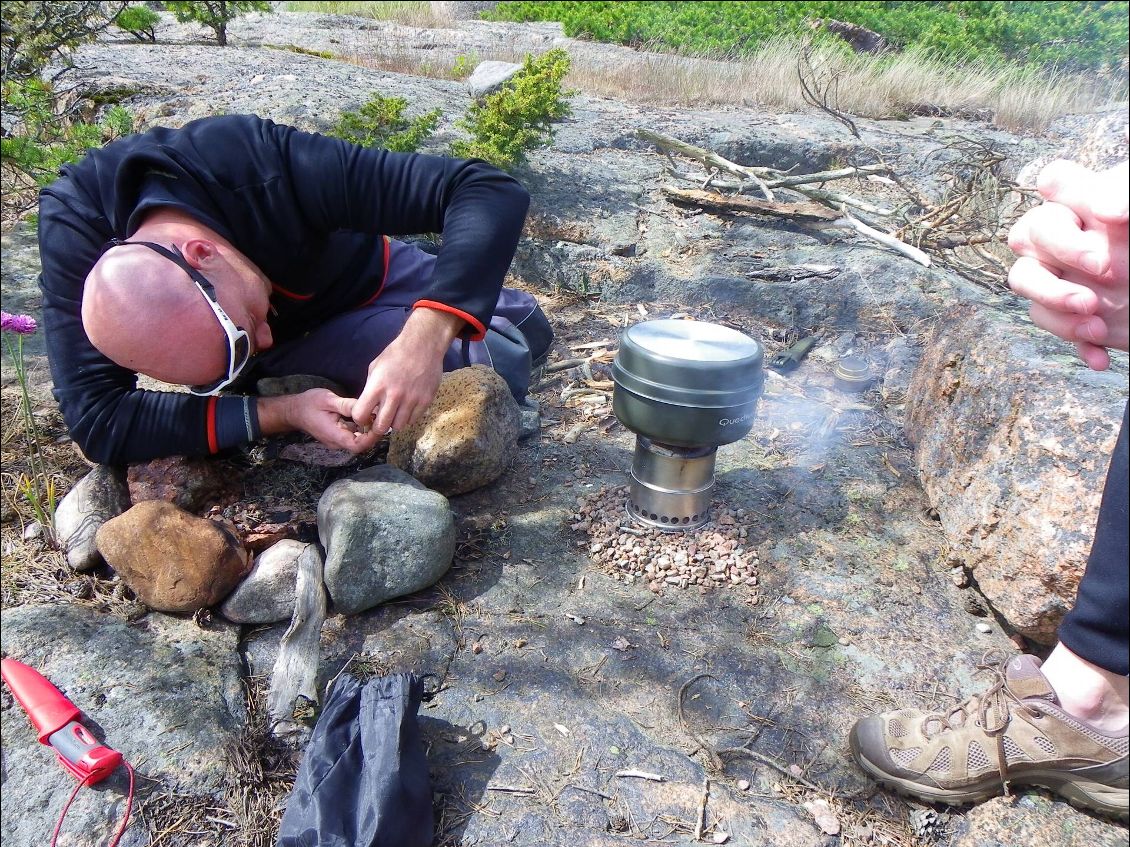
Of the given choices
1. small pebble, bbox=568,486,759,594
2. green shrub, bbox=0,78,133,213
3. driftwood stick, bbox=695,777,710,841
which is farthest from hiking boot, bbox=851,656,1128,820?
A: green shrub, bbox=0,78,133,213

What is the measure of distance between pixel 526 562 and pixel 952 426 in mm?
1884

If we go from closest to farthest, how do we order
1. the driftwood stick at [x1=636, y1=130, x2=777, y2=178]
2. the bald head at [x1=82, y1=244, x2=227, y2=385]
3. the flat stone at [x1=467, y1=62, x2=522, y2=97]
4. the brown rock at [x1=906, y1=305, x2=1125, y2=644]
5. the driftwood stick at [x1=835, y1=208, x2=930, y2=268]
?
1. the bald head at [x1=82, y1=244, x2=227, y2=385]
2. the brown rock at [x1=906, y1=305, x2=1125, y2=644]
3. the driftwood stick at [x1=835, y1=208, x2=930, y2=268]
4. the driftwood stick at [x1=636, y1=130, x2=777, y2=178]
5. the flat stone at [x1=467, y1=62, x2=522, y2=97]

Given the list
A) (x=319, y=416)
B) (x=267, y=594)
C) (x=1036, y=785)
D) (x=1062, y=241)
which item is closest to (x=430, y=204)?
(x=319, y=416)

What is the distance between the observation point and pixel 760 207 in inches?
223

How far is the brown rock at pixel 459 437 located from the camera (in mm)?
2883

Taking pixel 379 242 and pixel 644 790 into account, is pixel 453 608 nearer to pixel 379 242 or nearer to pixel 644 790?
pixel 644 790

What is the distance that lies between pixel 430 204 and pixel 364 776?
76.5 inches

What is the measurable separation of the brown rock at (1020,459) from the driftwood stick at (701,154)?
332 centimetres

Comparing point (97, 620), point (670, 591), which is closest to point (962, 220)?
point (670, 591)

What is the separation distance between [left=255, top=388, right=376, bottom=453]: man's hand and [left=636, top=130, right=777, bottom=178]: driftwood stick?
465cm

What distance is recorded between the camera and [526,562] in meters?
2.75

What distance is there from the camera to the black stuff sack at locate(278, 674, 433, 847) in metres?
1.69

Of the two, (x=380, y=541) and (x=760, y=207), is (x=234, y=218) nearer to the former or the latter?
(x=380, y=541)

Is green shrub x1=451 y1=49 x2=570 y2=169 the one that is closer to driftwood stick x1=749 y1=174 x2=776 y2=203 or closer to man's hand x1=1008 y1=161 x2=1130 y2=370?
driftwood stick x1=749 y1=174 x2=776 y2=203
